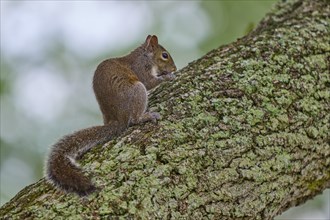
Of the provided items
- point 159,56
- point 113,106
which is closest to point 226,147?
point 113,106

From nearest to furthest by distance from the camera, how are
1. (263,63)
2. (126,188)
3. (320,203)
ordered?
(126,188) → (263,63) → (320,203)

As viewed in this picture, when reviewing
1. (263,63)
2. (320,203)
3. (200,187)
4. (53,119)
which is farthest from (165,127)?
(53,119)

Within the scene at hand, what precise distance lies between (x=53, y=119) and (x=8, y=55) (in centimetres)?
106

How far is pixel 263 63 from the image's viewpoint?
288cm

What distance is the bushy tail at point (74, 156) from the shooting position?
6.99ft

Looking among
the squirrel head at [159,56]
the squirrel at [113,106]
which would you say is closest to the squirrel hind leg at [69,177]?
the squirrel at [113,106]

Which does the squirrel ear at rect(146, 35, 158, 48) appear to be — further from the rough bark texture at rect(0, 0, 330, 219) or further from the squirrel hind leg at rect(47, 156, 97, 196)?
the squirrel hind leg at rect(47, 156, 97, 196)

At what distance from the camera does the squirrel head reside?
4.02 metres

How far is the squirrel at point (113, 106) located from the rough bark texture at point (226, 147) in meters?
0.05

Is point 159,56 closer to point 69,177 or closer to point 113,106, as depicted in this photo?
point 113,106

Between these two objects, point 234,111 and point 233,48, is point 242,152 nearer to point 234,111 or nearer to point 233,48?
point 234,111

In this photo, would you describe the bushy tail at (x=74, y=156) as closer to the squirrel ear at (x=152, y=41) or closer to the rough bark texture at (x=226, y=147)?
the rough bark texture at (x=226, y=147)

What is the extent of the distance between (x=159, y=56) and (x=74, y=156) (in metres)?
1.72

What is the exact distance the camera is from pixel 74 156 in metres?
2.46
